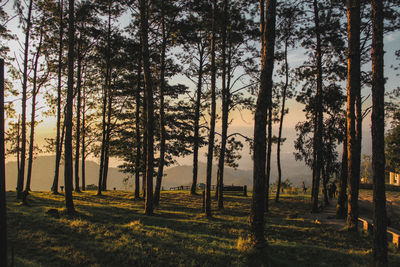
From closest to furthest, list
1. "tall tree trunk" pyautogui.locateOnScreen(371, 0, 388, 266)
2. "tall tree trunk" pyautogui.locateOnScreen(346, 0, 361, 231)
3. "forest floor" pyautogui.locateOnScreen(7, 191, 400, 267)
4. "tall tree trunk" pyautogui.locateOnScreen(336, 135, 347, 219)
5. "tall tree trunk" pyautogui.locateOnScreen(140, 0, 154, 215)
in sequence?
"tall tree trunk" pyautogui.locateOnScreen(371, 0, 388, 266)
"forest floor" pyautogui.locateOnScreen(7, 191, 400, 267)
"tall tree trunk" pyautogui.locateOnScreen(346, 0, 361, 231)
"tall tree trunk" pyautogui.locateOnScreen(336, 135, 347, 219)
"tall tree trunk" pyautogui.locateOnScreen(140, 0, 154, 215)

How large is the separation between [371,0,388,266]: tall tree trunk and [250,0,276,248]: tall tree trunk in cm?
266

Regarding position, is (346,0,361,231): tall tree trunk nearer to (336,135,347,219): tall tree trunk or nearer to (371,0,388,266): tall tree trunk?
(336,135,347,219): tall tree trunk

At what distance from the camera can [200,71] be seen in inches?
732

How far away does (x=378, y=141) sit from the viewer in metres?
6.00

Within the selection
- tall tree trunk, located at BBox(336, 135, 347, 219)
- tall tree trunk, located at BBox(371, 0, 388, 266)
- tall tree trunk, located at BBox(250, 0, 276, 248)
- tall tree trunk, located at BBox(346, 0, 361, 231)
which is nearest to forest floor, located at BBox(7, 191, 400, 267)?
tall tree trunk, located at BBox(250, 0, 276, 248)

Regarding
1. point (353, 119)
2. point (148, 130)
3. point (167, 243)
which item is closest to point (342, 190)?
point (353, 119)

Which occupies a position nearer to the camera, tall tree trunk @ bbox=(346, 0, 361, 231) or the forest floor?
the forest floor

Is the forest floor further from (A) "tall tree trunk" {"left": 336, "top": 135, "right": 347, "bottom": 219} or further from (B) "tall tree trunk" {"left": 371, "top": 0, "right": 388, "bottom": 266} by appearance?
(A) "tall tree trunk" {"left": 336, "top": 135, "right": 347, "bottom": 219}

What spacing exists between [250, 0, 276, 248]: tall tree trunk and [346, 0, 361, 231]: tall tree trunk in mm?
4639

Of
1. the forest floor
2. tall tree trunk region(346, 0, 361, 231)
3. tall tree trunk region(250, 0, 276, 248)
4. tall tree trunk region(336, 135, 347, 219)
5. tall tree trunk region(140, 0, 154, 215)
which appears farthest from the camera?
tall tree trunk region(140, 0, 154, 215)

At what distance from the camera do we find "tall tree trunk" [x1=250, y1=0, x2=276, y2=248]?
23.6 feet

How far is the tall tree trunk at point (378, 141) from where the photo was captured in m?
5.95

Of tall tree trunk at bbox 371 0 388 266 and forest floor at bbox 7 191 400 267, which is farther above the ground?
tall tree trunk at bbox 371 0 388 266

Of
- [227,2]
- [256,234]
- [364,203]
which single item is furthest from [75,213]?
[364,203]
